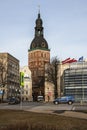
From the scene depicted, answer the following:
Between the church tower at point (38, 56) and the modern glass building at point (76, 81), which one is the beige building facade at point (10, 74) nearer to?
the modern glass building at point (76, 81)

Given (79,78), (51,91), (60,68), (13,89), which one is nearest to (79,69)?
(79,78)

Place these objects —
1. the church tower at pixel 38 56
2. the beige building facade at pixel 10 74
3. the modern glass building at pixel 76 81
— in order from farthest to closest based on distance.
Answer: the church tower at pixel 38 56 → the beige building facade at pixel 10 74 → the modern glass building at pixel 76 81

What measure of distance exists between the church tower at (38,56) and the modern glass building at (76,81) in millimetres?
60952

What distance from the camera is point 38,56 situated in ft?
600

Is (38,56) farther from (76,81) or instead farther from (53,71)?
(76,81)

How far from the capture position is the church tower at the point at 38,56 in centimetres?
17525

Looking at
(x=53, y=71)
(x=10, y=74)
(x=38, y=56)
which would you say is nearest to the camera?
(x=53, y=71)

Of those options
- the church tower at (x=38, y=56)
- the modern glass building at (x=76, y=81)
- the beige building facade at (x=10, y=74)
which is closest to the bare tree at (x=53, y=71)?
the modern glass building at (x=76, y=81)

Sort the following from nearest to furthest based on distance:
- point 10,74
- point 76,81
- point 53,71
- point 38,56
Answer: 1. point 76,81
2. point 53,71
3. point 10,74
4. point 38,56

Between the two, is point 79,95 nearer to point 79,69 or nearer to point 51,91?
point 79,69

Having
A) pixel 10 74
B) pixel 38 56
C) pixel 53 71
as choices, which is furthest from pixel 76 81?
pixel 38 56

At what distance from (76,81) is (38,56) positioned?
76559 millimetres

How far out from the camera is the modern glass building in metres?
106

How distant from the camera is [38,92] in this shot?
169875 mm
